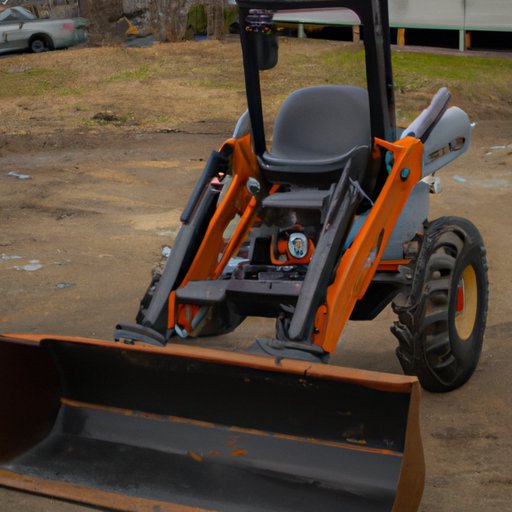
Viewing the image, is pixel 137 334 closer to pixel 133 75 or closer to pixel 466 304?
pixel 466 304

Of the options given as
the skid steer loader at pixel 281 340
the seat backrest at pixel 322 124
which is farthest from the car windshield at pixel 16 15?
the skid steer loader at pixel 281 340

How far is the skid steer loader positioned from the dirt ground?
0.33 m

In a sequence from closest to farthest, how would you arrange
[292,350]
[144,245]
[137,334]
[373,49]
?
1. [292,350]
2. [137,334]
3. [373,49]
4. [144,245]

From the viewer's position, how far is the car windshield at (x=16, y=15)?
22.4 meters

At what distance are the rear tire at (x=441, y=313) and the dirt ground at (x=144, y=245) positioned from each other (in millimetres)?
179

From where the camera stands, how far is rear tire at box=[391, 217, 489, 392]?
579 centimetres

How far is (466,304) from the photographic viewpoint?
630cm

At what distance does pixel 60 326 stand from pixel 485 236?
387cm

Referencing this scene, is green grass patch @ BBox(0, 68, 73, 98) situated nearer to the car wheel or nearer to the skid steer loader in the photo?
the car wheel

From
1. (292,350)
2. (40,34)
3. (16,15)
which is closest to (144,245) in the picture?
(292,350)

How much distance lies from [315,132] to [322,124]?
6 centimetres

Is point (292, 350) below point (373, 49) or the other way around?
below

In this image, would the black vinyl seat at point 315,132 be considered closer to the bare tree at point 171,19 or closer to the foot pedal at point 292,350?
the foot pedal at point 292,350

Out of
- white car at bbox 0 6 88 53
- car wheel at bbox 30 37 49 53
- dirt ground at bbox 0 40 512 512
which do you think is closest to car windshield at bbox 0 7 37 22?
white car at bbox 0 6 88 53
